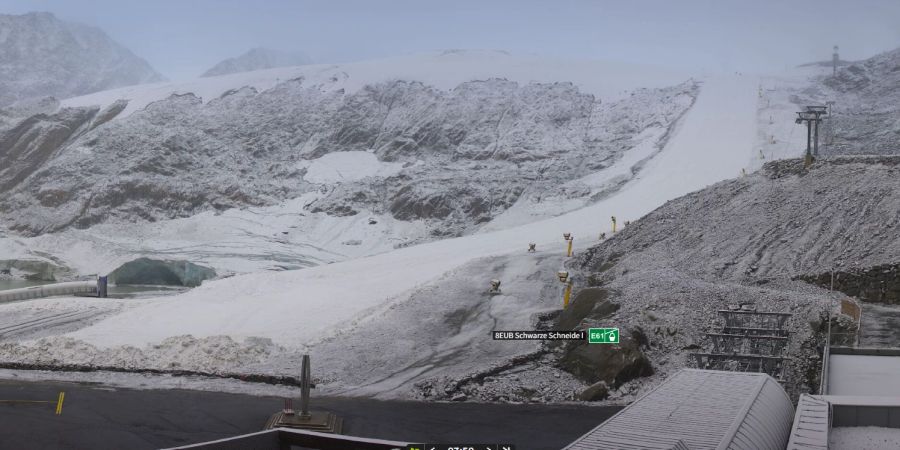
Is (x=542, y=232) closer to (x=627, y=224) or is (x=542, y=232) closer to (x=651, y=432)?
(x=627, y=224)

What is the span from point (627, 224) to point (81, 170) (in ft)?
156

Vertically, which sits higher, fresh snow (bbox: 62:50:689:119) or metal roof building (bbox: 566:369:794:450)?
fresh snow (bbox: 62:50:689:119)

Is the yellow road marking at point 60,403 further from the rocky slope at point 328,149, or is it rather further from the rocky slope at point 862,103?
the rocky slope at point 862,103

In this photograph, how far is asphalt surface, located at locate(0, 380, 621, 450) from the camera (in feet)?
56.3

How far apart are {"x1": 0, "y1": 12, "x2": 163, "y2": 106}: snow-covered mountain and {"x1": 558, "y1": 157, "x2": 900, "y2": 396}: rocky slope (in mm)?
111497

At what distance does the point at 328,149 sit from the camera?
7375 cm

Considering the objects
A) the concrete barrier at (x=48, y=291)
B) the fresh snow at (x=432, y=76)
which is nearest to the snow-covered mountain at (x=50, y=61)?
the fresh snow at (x=432, y=76)

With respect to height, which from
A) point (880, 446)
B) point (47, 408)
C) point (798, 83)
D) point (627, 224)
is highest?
point (798, 83)

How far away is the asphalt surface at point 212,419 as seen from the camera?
1716 centimetres

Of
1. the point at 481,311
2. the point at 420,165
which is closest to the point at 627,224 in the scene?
the point at 481,311

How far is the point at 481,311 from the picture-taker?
28.7m

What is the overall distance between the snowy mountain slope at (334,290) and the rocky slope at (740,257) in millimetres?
4787

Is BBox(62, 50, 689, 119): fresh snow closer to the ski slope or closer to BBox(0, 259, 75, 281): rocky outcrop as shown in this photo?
BBox(0, 259, 75, 281): rocky outcrop

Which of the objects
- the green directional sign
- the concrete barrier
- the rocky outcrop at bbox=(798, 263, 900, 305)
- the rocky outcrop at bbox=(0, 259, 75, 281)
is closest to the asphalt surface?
the green directional sign
